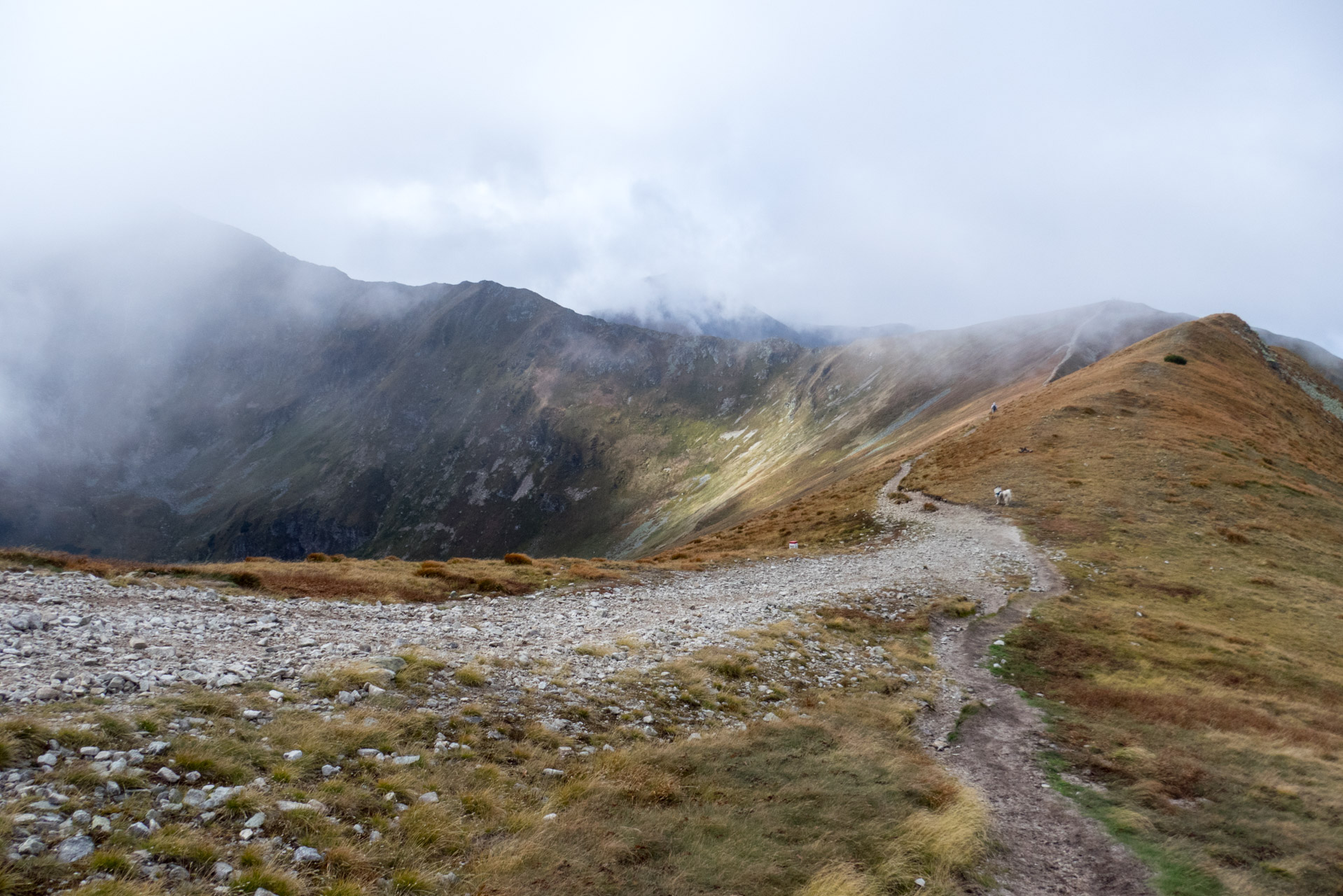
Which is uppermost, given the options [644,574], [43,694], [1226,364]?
[1226,364]

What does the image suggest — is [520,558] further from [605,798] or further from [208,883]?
[208,883]

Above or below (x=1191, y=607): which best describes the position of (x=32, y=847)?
above

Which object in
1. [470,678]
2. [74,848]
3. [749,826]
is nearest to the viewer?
Result: [74,848]

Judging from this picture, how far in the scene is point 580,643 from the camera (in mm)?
18609

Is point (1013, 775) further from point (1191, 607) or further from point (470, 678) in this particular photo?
point (1191, 607)

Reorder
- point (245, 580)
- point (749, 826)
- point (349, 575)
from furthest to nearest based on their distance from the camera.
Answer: point (349, 575)
point (245, 580)
point (749, 826)

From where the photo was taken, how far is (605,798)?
1047 centimetres

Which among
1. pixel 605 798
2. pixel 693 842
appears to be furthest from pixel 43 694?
pixel 693 842

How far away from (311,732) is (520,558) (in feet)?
77.8

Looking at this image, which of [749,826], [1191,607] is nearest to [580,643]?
[749,826]

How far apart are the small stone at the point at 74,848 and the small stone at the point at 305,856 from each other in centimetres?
203

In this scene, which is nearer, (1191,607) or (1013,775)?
(1013,775)

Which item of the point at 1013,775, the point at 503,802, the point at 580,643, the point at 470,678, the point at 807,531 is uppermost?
the point at 470,678

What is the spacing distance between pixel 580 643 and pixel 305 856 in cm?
1139
